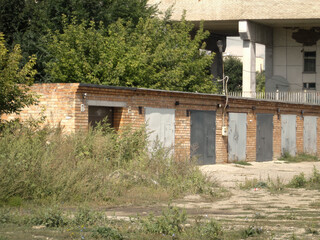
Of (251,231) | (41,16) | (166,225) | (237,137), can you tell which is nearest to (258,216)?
(251,231)

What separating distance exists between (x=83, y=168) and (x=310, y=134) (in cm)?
2402

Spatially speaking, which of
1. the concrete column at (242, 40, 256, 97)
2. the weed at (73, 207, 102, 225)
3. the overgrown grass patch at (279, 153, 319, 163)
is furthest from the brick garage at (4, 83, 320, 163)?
the concrete column at (242, 40, 256, 97)

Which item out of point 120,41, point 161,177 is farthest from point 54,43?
point 161,177

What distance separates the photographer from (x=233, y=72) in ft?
256

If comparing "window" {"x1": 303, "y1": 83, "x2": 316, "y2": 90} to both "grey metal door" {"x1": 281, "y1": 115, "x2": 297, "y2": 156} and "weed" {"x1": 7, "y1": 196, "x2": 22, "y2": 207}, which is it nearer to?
"grey metal door" {"x1": 281, "y1": 115, "x2": 297, "y2": 156}

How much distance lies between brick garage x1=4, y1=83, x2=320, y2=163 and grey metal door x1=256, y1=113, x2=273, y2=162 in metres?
0.31

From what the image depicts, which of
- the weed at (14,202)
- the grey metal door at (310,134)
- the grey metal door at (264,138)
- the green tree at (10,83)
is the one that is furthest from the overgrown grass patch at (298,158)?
the weed at (14,202)

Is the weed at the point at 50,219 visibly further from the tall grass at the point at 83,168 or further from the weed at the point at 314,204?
the weed at the point at 314,204

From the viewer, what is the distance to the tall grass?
1223 cm

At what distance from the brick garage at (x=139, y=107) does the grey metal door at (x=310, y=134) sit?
411cm

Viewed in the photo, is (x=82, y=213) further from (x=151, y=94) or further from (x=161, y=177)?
(x=151, y=94)

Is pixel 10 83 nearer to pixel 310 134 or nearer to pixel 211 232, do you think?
pixel 211 232

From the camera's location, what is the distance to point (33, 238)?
834 centimetres

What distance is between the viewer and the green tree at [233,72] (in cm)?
7662
